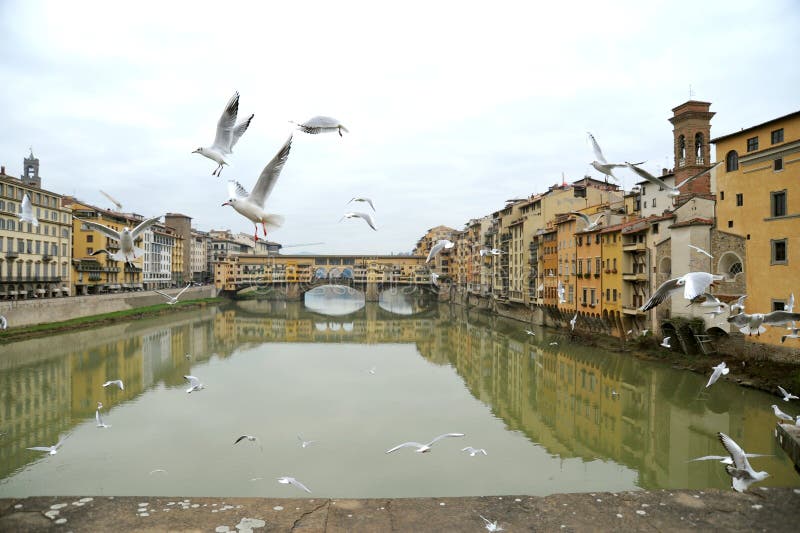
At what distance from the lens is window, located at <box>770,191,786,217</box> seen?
17844 millimetres

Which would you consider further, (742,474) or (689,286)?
(689,286)

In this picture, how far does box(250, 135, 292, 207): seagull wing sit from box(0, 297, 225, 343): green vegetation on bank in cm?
2910

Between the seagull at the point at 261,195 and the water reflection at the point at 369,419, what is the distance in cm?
608

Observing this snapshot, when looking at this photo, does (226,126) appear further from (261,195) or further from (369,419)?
(369,419)

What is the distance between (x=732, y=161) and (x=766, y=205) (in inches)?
96.2

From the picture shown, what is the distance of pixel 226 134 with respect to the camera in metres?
5.06

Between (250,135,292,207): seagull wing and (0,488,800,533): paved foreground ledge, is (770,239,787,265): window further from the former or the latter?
(250,135,292,207): seagull wing

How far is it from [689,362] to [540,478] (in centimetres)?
1298

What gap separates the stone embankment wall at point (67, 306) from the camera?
1177 inches

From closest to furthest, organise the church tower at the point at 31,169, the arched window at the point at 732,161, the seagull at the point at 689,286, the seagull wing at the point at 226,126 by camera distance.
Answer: the seagull wing at the point at 226,126, the seagull at the point at 689,286, the arched window at the point at 732,161, the church tower at the point at 31,169

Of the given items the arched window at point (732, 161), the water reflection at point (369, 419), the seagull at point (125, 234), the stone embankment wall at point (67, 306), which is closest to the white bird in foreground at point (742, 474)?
the water reflection at point (369, 419)

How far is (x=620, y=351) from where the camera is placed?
79.2ft

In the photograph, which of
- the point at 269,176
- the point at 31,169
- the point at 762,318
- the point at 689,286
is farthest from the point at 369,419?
the point at 31,169

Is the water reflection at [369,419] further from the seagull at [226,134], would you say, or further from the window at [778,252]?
the seagull at [226,134]
